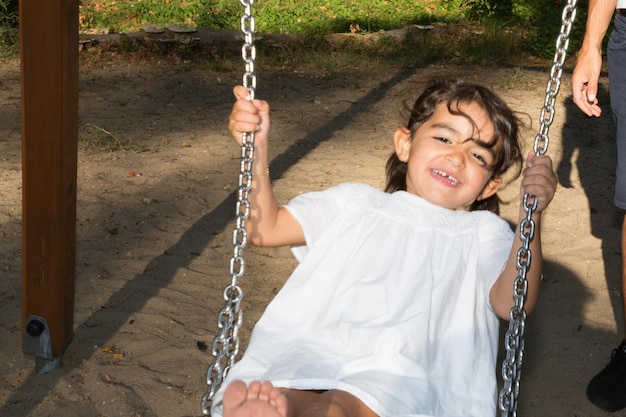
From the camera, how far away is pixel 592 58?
10.7 ft

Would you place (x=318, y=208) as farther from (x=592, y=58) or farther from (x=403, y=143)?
(x=592, y=58)

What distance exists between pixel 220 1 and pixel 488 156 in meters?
9.00

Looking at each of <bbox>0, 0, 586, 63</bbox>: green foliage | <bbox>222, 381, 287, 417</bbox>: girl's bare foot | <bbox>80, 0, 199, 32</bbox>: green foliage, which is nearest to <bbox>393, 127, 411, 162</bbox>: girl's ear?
<bbox>222, 381, 287, 417</bbox>: girl's bare foot

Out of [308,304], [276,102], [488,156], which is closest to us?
[308,304]

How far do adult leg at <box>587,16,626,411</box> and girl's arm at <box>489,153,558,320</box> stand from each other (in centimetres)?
95

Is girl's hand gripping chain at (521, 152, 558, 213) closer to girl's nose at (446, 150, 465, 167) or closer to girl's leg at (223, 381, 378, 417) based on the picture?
girl's nose at (446, 150, 465, 167)

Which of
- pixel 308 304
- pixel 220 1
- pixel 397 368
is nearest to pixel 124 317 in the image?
pixel 308 304

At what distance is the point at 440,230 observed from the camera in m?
2.71

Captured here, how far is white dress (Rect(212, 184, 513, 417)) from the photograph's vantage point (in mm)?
2420

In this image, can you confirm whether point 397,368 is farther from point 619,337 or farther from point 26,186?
Answer: point 619,337

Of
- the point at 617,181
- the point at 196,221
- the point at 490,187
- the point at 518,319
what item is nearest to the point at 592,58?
the point at 617,181

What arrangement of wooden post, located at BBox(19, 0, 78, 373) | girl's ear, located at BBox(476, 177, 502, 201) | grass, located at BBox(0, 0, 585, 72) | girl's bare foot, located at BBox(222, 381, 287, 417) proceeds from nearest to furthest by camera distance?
girl's bare foot, located at BBox(222, 381, 287, 417) < girl's ear, located at BBox(476, 177, 502, 201) < wooden post, located at BBox(19, 0, 78, 373) < grass, located at BBox(0, 0, 585, 72)

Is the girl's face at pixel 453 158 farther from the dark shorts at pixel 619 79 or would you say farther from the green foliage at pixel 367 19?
the green foliage at pixel 367 19

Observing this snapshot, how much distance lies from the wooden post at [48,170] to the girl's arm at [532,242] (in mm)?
1589
